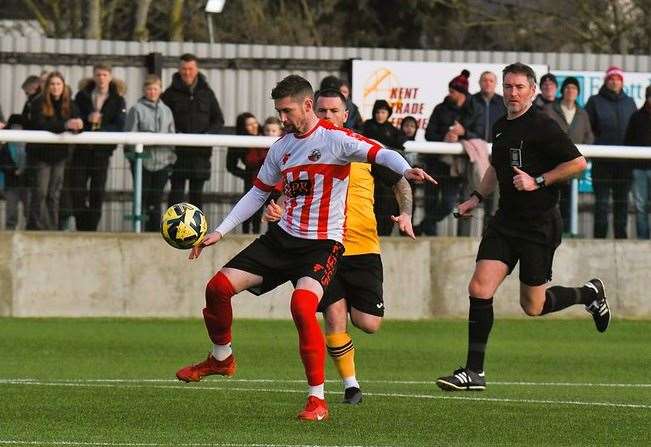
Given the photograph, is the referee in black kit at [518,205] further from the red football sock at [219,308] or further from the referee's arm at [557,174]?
the red football sock at [219,308]

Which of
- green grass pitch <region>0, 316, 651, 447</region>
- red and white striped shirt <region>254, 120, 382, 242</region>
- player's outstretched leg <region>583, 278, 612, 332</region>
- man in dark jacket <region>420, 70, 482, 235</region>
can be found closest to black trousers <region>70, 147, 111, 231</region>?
green grass pitch <region>0, 316, 651, 447</region>

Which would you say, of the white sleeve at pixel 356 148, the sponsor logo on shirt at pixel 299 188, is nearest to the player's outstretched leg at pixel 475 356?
the sponsor logo on shirt at pixel 299 188

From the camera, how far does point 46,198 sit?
57.5 ft

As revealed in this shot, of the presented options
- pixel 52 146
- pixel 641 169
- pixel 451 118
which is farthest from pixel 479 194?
pixel 451 118

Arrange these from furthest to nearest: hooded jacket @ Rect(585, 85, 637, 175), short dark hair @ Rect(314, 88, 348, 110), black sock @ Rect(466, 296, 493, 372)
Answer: hooded jacket @ Rect(585, 85, 637, 175) → black sock @ Rect(466, 296, 493, 372) → short dark hair @ Rect(314, 88, 348, 110)

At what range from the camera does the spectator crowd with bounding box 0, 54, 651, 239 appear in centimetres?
1750

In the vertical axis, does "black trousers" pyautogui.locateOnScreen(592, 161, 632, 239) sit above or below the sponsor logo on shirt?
above

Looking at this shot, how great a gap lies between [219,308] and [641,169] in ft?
29.7

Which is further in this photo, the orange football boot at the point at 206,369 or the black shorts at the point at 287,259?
the orange football boot at the point at 206,369

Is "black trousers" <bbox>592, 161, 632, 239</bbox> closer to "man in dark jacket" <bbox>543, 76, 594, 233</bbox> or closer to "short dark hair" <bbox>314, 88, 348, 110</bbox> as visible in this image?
"man in dark jacket" <bbox>543, 76, 594, 233</bbox>

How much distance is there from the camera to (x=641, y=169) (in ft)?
60.8

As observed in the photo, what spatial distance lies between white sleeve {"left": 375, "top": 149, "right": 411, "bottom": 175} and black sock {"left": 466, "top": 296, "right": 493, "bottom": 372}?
219cm

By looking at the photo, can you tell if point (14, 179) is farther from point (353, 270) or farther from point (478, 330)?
point (478, 330)

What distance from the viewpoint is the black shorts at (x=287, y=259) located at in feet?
33.4
